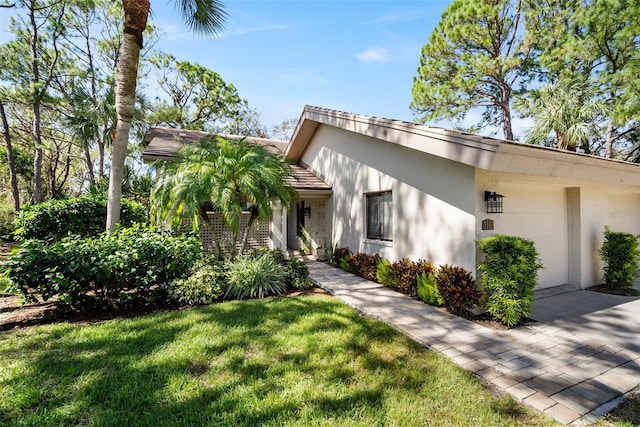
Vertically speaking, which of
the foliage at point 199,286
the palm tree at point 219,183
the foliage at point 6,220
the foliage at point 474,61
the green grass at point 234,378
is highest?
the foliage at point 474,61

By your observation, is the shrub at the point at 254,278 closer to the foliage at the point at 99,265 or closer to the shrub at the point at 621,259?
the foliage at the point at 99,265

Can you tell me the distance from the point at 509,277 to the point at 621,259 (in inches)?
196

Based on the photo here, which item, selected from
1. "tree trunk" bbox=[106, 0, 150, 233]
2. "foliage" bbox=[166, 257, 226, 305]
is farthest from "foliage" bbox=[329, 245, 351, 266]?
"tree trunk" bbox=[106, 0, 150, 233]

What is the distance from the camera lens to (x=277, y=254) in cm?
977

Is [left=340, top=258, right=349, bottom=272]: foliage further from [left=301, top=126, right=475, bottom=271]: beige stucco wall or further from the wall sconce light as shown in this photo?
the wall sconce light

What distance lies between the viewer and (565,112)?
13.1 meters

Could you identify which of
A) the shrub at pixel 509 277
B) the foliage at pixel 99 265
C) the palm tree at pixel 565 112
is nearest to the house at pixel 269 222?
the foliage at pixel 99 265

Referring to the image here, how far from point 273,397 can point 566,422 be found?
3065 millimetres

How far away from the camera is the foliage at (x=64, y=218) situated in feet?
31.9

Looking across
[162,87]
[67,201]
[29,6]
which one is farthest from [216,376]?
[162,87]

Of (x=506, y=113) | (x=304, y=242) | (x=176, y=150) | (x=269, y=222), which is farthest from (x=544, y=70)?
(x=176, y=150)

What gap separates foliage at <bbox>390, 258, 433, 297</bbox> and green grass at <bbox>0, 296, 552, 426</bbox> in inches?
93.4

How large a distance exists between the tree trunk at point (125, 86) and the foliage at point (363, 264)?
6.96 m

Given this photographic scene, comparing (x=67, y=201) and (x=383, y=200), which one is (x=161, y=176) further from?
(x=383, y=200)
